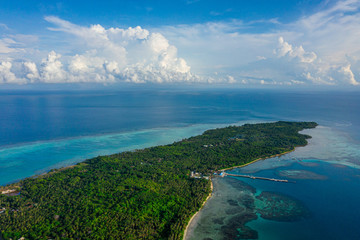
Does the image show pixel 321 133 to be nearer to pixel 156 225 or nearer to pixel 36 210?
pixel 156 225

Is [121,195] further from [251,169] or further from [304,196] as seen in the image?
[304,196]

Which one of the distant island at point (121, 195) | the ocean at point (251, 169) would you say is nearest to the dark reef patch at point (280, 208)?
the ocean at point (251, 169)

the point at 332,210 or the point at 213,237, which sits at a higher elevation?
the point at 332,210

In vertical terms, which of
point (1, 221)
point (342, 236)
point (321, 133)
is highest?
point (321, 133)

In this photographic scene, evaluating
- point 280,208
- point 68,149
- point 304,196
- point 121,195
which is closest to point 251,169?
point 304,196

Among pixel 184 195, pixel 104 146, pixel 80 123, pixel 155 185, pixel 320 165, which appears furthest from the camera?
pixel 80 123

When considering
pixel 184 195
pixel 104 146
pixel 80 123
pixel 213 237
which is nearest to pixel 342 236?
pixel 213 237

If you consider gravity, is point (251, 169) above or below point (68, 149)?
above

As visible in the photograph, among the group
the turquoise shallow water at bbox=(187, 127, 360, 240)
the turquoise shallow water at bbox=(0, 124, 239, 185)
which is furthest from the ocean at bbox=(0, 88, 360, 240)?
the turquoise shallow water at bbox=(187, 127, 360, 240)
